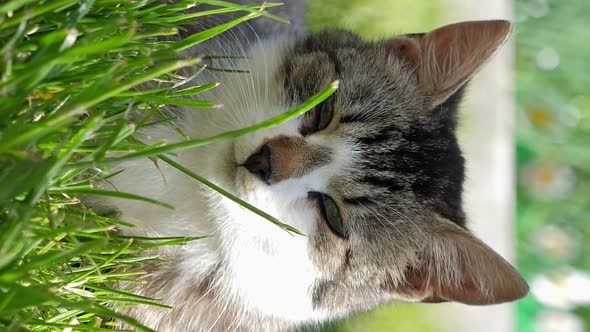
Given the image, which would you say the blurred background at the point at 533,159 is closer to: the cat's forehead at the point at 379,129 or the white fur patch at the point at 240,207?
the cat's forehead at the point at 379,129

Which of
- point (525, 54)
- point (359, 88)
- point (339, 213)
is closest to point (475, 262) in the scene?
point (339, 213)

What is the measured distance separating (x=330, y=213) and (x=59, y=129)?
87 centimetres

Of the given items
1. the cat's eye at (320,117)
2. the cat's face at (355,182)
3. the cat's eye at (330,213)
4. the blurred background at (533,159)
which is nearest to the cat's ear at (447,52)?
the cat's face at (355,182)

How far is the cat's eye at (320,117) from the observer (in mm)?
1419

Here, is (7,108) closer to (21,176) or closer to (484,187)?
(21,176)

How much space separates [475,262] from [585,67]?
2643 mm

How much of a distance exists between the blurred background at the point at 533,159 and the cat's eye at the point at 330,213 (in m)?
2.05

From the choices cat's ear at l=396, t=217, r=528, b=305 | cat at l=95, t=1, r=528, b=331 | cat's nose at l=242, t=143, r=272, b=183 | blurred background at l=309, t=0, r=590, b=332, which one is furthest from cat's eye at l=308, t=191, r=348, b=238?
blurred background at l=309, t=0, r=590, b=332

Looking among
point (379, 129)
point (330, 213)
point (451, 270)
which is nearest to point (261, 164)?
point (330, 213)

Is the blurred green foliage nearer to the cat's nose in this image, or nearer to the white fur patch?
the white fur patch

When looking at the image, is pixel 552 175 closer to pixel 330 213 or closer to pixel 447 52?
pixel 447 52

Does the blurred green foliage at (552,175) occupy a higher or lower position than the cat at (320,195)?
lower

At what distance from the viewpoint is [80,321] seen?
991mm

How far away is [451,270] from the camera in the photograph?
1511mm
